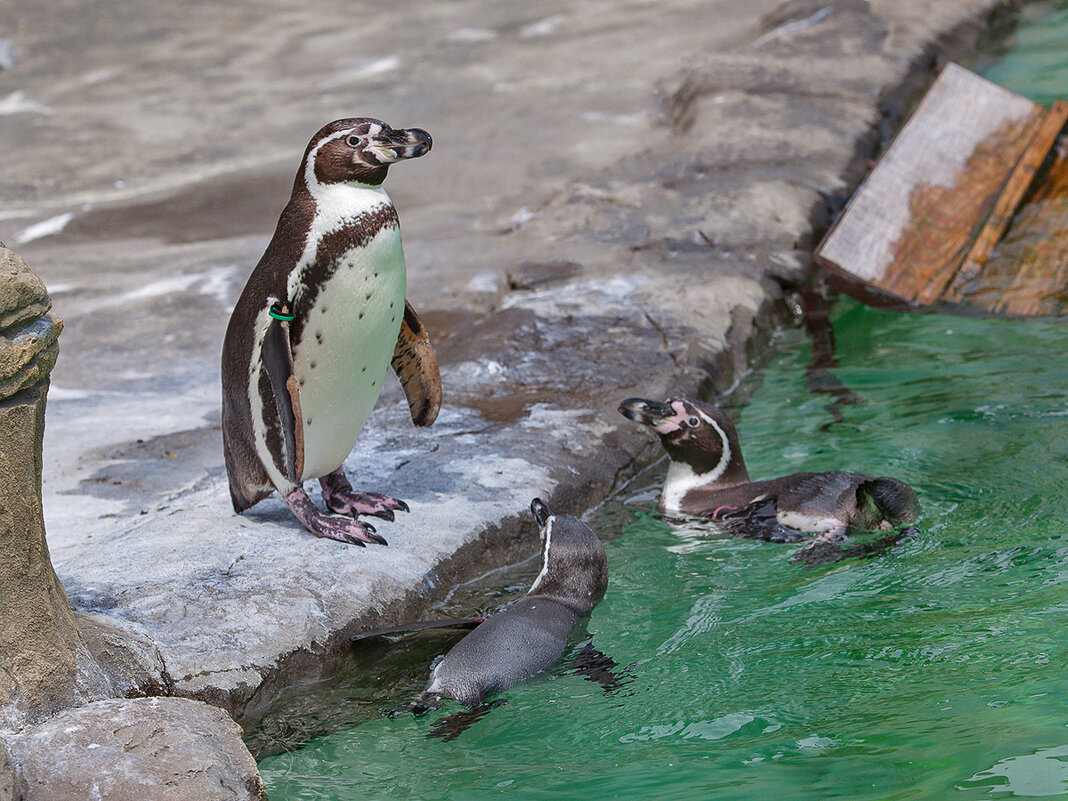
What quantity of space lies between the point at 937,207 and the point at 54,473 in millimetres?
4531

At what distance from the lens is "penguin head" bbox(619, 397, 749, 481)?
4371 millimetres

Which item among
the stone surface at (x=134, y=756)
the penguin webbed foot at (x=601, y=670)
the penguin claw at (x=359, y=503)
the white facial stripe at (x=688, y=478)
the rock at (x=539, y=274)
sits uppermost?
the stone surface at (x=134, y=756)

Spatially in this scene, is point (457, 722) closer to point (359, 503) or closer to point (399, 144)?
point (359, 503)

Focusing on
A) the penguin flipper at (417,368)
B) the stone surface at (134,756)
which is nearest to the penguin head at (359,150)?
the penguin flipper at (417,368)

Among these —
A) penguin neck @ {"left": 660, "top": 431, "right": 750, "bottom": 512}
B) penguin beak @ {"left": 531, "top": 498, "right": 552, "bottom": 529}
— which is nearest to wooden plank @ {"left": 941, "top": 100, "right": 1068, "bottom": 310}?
penguin neck @ {"left": 660, "top": 431, "right": 750, "bottom": 512}

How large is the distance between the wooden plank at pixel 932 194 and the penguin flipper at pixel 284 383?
11.1 ft

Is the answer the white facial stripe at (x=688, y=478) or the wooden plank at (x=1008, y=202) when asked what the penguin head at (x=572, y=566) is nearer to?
the white facial stripe at (x=688, y=478)

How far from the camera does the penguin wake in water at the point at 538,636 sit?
9.95 feet

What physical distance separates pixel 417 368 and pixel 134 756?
5.95ft

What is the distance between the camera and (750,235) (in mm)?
6570

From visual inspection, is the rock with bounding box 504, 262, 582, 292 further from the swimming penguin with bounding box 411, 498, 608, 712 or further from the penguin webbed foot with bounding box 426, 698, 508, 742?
the penguin webbed foot with bounding box 426, 698, 508, 742

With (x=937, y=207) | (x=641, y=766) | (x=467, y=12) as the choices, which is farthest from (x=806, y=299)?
(x=467, y=12)

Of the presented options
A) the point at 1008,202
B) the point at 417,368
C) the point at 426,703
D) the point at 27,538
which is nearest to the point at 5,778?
the point at 27,538

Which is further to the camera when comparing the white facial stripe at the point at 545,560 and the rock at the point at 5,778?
the white facial stripe at the point at 545,560
